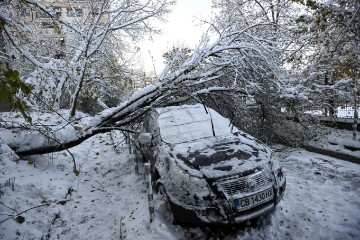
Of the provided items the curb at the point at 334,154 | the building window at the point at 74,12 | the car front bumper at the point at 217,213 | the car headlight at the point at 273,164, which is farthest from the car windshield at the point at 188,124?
the building window at the point at 74,12

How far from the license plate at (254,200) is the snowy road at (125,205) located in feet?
1.73

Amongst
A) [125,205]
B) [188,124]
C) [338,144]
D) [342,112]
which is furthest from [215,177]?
[342,112]

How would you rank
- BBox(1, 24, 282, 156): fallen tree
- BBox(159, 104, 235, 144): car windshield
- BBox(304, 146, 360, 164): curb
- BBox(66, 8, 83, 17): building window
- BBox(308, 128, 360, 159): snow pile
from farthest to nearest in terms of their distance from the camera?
BBox(66, 8, 83, 17): building window, BBox(308, 128, 360, 159): snow pile, BBox(304, 146, 360, 164): curb, BBox(1, 24, 282, 156): fallen tree, BBox(159, 104, 235, 144): car windshield

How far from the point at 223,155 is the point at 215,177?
1.88 feet

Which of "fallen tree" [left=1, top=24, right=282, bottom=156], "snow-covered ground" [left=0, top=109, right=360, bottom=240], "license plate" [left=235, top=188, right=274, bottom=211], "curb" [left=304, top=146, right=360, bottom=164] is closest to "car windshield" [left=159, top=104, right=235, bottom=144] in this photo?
"fallen tree" [left=1, top=24, right=282, bottom=156]

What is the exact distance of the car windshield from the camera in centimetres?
468

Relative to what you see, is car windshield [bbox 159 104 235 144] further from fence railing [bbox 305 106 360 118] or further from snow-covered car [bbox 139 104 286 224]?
fence railing [bbox 305 106 360 118]

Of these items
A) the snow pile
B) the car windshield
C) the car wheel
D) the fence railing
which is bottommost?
the snow pile

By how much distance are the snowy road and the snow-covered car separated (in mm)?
475

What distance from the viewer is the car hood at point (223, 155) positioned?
11.2 feet

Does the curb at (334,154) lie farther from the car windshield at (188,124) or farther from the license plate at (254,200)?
the license plate at (254,200)

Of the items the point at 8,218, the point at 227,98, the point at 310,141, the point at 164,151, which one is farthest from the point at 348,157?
the point at 8,218

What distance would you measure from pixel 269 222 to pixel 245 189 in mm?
870

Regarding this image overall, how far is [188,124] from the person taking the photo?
16.5 feet
